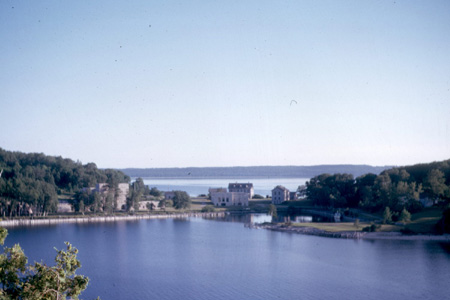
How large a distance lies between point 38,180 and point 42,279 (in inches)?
1959

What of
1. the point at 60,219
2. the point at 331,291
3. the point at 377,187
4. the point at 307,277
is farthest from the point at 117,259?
the point at 377,187

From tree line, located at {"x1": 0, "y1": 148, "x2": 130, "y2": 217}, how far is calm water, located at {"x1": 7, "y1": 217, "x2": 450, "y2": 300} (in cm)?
708

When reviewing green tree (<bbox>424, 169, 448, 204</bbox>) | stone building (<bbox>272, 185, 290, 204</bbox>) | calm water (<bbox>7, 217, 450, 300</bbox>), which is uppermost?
green tree (<bbox>424, 169, 448, 204</bbox>)

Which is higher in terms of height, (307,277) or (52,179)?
(52,179)

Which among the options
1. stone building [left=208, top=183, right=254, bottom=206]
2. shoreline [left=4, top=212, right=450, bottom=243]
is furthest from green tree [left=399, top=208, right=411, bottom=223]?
stone building [left=208, top=183, right=254, bottom=206]

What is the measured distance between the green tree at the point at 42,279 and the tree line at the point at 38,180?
38.1 meters

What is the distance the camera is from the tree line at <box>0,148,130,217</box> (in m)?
48.6

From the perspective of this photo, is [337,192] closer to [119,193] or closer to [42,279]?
[119,193]

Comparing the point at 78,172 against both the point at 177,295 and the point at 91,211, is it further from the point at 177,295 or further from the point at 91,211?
the point at 177,295

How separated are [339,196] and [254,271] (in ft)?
121

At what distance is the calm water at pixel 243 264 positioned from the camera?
2245 centimetres

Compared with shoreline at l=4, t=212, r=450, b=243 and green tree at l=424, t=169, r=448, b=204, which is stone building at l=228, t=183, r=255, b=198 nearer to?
shoreline at l=4, t=212, r=450, b=243

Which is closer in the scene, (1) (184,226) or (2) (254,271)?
(2) (254,271)

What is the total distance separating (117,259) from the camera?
30.5m
